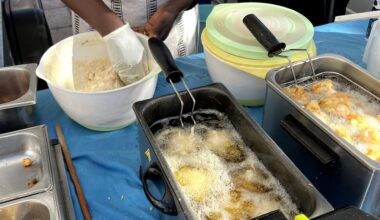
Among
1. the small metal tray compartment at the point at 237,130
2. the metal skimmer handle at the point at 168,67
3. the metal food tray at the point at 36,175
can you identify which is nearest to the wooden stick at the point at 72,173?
the metal food tray at the point at 36,175

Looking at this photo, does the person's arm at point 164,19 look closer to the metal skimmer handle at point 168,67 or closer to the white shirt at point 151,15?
the white shirt at point 151,15

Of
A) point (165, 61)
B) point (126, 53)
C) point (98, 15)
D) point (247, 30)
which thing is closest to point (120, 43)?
point (126, 53)

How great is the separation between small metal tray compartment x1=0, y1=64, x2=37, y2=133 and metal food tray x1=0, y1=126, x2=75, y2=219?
48mm

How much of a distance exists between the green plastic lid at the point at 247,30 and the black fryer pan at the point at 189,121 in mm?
206

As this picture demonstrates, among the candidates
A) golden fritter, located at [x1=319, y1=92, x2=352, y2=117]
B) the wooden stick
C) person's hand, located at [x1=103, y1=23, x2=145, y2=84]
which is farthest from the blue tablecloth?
golden fritter, located at [x1=319, y1=92, x2=352, y2=117]

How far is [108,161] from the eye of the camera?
3.01 ft

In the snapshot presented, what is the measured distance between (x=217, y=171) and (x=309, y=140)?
0.20 metres

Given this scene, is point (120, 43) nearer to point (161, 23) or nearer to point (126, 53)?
point (126, 53)

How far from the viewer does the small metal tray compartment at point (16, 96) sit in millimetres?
940

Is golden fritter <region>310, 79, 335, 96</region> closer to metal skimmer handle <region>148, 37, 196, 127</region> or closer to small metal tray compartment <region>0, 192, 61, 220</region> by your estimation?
metal skimmer handle <region>148, 37, 196, 127</region>

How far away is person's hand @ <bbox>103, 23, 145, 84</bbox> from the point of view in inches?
38.7

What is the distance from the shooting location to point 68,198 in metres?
0.82

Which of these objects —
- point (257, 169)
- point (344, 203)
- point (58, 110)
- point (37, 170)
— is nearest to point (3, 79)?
point (58, 110)

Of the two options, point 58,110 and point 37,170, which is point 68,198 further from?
point 58,110
